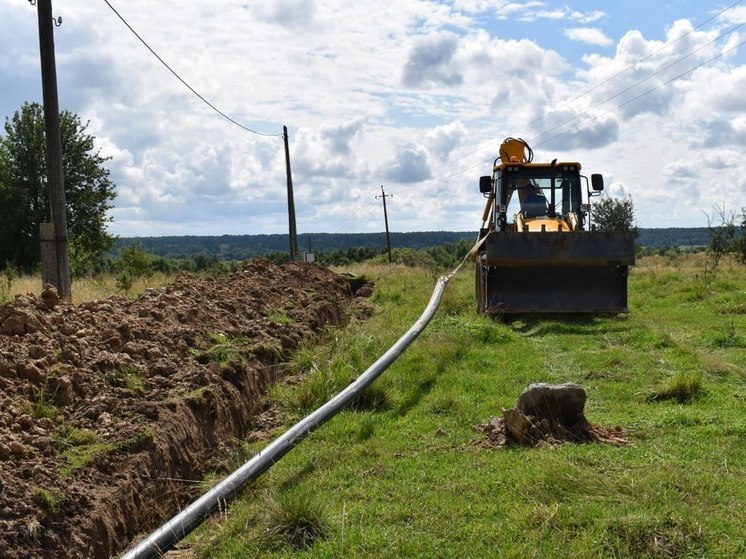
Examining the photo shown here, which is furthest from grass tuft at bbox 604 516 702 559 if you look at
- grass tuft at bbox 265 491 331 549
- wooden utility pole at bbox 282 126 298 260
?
wooden utility pole at bbox 282 126 298 260

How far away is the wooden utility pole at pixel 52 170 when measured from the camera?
1312 centimetres

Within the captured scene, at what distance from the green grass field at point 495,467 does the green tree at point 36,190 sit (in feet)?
96.4

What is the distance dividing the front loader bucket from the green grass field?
3218 millimetres

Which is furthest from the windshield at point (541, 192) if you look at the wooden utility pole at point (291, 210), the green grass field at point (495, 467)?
the wooden utility pole at point (291, 210)

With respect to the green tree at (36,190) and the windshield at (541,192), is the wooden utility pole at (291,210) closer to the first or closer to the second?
the green tree at (36,190)

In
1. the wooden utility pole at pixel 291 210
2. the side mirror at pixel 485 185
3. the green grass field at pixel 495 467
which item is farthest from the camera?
the wooden utility pole at pixel 291 210

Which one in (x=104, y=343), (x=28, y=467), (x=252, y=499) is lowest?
(x=252, y=499)

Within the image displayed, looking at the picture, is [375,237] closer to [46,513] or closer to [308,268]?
[308,268]

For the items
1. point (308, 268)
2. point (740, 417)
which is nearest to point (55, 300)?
point (740, 417)

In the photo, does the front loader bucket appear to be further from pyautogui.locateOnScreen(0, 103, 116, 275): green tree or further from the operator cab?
pyautogui.locateOnScreen(0, 103, 116, 275): green tree

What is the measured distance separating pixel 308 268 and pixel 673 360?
535 inches

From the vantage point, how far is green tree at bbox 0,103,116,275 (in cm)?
3719

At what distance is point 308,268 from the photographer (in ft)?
76.3

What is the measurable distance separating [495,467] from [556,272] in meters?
10.0
